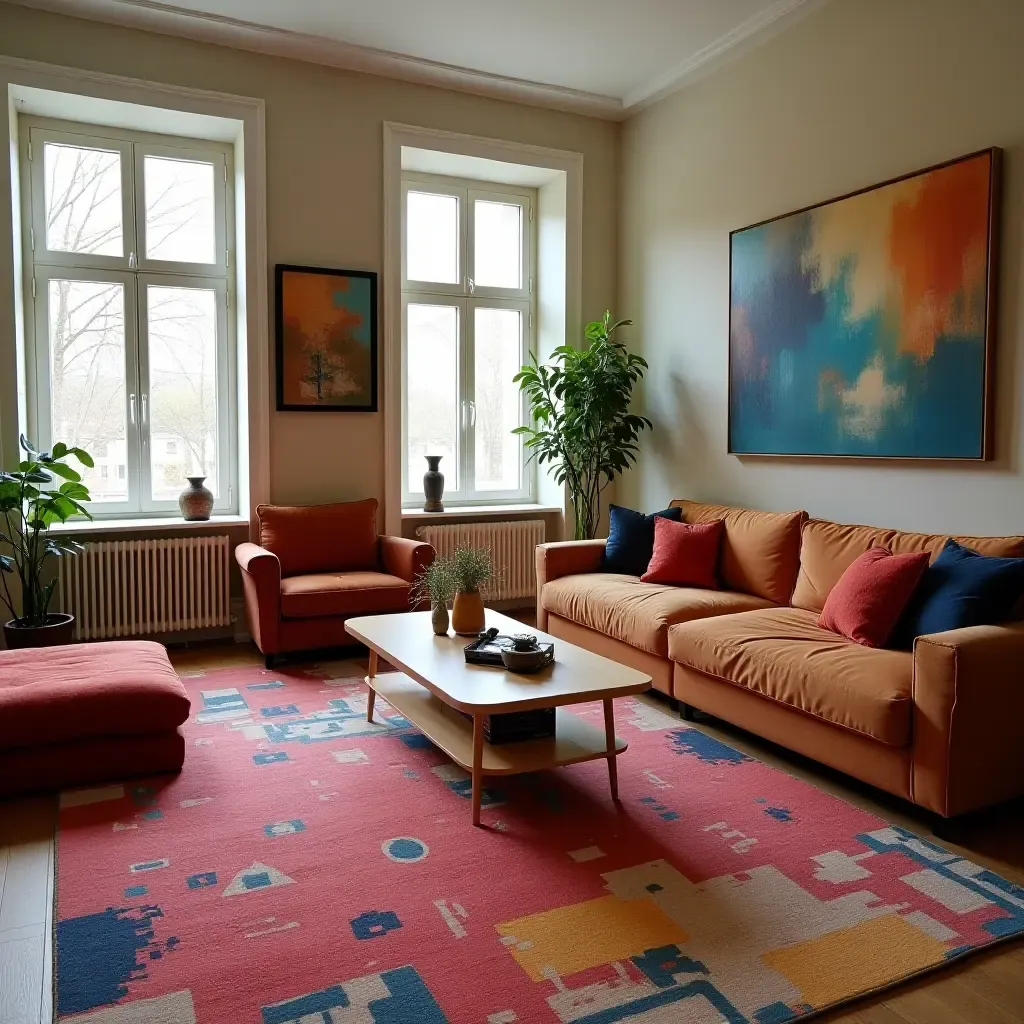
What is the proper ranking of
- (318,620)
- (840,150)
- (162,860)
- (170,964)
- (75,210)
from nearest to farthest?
(170,964) → (162,860) → (840,150) → (318,620) → (75,210)

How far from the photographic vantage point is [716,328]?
5047 mm

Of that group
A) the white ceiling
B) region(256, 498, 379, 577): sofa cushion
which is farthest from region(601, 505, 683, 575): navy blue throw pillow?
the white ceiling

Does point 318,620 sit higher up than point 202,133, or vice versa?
point 202,133

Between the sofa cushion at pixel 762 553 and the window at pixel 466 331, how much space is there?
1.99m

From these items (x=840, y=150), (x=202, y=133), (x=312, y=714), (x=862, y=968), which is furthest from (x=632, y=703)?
(x=202, y=133)

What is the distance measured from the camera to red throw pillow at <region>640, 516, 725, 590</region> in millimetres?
4422

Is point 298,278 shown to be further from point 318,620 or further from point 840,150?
point 840,150

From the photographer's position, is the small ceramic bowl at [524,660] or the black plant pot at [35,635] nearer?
the small ceramic bowl at [524,660]

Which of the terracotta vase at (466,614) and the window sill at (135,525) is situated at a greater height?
the window sill at (135,525)

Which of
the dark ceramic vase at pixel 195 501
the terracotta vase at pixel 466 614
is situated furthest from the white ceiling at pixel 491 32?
the terracotta vase at pixel 466 614

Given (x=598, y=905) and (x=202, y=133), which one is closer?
(x=598, y=905)

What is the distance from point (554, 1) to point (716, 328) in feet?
6.14

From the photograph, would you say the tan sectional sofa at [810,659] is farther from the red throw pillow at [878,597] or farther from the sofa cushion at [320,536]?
the sofa cushion at [320,536]

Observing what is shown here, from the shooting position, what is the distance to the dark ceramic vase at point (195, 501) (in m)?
5.00
